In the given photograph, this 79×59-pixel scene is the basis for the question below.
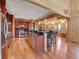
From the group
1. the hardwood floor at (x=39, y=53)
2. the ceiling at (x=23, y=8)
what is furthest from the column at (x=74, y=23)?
the hardwood floor at (x=39, y=53)

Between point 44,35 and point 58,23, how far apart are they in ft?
45.7

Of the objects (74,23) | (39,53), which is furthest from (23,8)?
(74,23)

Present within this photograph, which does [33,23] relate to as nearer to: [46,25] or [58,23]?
[46,25]

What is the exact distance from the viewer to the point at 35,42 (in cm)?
708

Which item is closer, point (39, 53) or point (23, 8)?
point (39, 53)

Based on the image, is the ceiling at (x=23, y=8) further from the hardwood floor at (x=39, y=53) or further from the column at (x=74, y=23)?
the hardwood floor at (x=39, y=53)

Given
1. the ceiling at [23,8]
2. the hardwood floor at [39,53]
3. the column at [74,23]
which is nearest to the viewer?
the hardwood floor at [39,53]

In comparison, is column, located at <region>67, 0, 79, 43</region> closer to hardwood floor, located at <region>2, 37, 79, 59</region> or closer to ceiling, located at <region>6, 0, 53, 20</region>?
ceiling, located at <region>6, 0, 53, 20</region>

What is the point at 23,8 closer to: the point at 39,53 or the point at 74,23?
the point at 39,53

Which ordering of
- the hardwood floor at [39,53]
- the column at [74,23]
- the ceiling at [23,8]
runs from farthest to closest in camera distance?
the column at [74,23] → the ceiling at [23,8] → the hardwood floor at [39,53]

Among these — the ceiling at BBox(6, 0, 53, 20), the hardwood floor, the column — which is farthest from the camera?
the column

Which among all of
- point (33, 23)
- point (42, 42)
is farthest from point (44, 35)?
point (33, 23)

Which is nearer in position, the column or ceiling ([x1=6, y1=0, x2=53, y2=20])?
ceiling ([x1=6, y1=0, x2=53, y2=20])

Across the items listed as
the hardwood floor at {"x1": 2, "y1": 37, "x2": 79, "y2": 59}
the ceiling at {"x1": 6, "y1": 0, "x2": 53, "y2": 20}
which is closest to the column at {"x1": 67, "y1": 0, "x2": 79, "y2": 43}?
the ceiling at {"x1": 6, "y1": 0, "x2": 53, "y2": 20}
